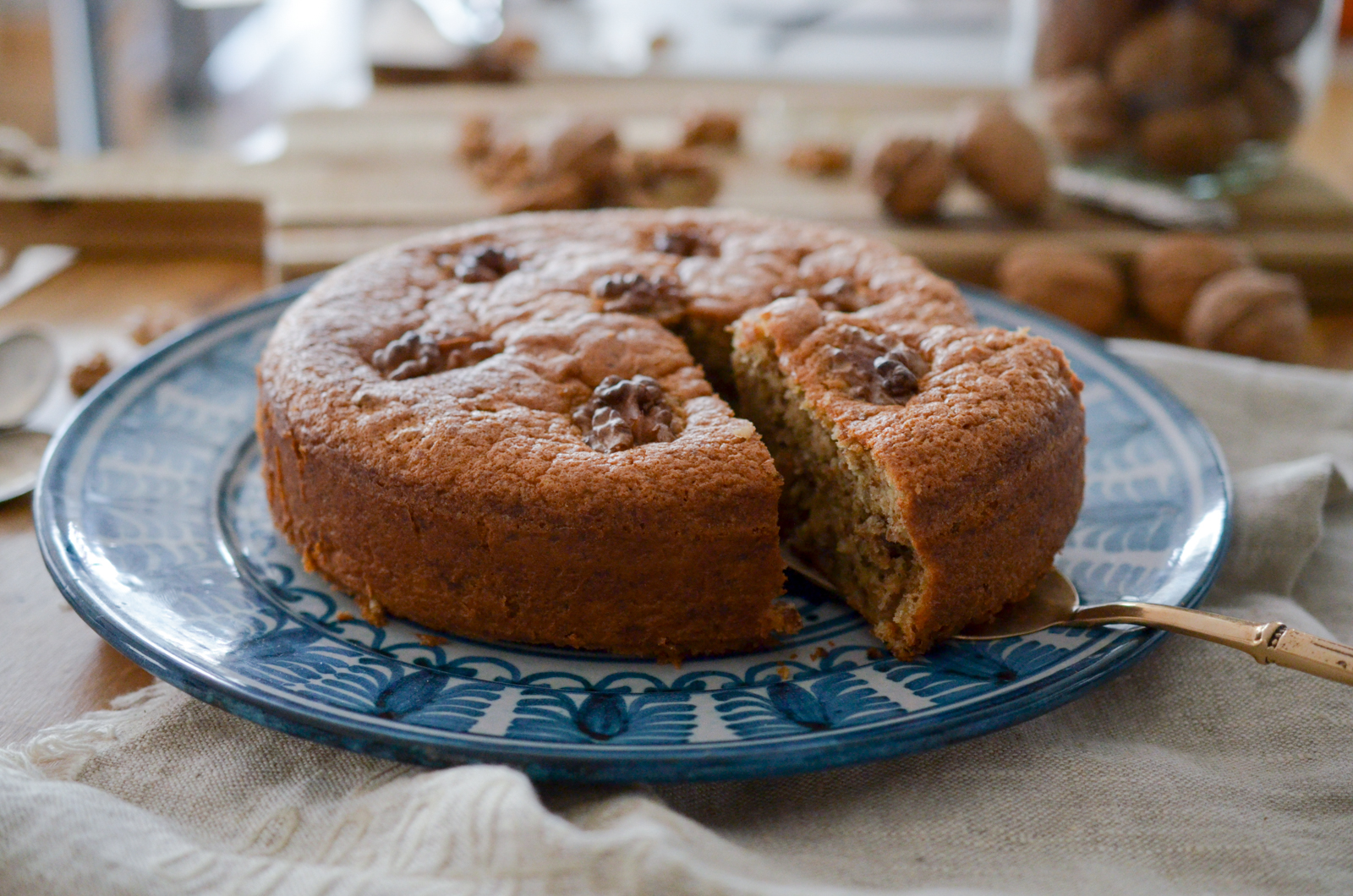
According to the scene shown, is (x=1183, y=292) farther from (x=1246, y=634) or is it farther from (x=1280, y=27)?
(x=1246, y=634)

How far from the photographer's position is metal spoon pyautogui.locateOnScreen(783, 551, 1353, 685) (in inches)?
69.4

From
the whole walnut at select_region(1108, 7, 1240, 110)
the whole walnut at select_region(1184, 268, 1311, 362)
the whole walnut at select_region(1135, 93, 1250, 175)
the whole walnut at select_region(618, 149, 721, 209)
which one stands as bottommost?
the whole walnut at select_region(1184, 268, 1311, 362)

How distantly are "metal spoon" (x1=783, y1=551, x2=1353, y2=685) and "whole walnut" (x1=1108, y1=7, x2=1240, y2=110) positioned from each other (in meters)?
2.32

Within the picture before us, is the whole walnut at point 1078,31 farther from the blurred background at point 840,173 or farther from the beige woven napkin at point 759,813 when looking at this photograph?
the beige woven napkin at point 759,813

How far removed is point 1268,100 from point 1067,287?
120 cm

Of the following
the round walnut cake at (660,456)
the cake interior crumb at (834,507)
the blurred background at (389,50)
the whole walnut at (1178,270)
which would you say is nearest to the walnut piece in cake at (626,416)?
the round walnut cake at (660,456)

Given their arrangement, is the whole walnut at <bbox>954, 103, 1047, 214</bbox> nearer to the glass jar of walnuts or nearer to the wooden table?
the glass jar of walnuts

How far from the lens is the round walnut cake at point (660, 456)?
2.00 m

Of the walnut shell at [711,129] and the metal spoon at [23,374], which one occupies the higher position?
the walnut shell at [711,129]

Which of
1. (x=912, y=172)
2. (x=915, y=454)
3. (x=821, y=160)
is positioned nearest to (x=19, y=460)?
(x=915, y=454)

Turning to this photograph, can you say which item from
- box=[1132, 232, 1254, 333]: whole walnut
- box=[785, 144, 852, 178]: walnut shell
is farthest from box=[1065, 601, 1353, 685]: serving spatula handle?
box=[785, 144, 852, 178]: walnut shell

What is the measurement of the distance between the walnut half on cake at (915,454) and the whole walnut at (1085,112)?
2.01 metres

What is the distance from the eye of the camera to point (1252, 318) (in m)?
3.27

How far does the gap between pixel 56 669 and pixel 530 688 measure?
0.87 metres
